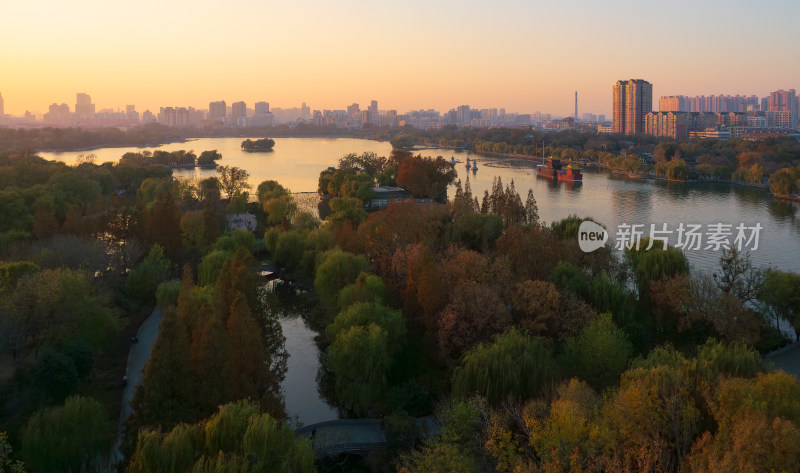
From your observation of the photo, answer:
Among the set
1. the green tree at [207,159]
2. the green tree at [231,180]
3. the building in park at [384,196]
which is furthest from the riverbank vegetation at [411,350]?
the green tree at [207,159]

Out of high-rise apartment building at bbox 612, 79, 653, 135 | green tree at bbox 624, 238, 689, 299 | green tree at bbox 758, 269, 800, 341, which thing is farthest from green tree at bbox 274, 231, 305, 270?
high-rise apartment building at bbox 612, 79, 653, 135

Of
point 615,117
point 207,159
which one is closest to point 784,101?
point 615,117

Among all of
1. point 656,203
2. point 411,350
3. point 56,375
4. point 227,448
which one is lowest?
point 411,350

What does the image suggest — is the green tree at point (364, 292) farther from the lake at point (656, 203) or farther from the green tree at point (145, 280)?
the lake at point (656, 203)

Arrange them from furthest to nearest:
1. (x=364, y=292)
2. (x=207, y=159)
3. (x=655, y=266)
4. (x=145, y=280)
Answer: (x=207, y=159)
(x=145, y=280)
(x=655, y=266)
(x=364, y=292)

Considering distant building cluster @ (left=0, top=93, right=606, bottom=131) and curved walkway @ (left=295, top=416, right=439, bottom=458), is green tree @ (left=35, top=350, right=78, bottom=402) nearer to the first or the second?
curved walkway @ (left=295, top=416, right=439, bottom=458)

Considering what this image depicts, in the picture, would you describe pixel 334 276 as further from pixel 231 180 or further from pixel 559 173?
pixel 559 173
